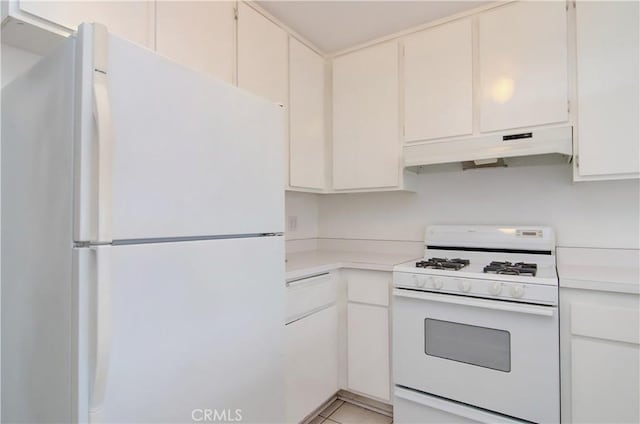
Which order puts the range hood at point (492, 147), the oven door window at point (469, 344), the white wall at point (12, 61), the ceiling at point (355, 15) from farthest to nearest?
1. the ceiling at point (355, 15)
2. the range hood at point (492, 147)
3. the oven door window at point (469, 344)
4. the white wall at point (12, 61)

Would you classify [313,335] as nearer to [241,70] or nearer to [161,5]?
[241,70]

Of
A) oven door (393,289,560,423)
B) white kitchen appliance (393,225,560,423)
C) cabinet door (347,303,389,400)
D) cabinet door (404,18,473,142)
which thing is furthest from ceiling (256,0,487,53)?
cabinet door (347,303,389,400)

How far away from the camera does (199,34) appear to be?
5.10 ft

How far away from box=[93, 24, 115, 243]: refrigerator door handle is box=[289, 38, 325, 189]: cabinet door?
53.8 inches

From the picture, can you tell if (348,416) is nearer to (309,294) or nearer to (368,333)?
(368,333)

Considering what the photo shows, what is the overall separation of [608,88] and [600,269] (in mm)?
884

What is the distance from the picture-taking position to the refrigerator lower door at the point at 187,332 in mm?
781

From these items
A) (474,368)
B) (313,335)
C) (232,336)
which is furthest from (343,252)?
(232,336)

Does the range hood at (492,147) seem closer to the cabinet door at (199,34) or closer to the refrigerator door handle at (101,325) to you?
the cabinet door at (199,34)

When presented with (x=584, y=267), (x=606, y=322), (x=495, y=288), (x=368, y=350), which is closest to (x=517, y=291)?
(x=495, y=288)

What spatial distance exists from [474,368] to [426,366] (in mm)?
234

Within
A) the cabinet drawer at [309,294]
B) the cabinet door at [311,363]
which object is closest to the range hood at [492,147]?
the cabinet drawer at [309,294]

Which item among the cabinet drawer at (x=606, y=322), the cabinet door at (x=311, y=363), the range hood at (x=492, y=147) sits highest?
the range hood at (x=492, y=147)

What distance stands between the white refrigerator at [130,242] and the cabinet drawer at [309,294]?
46 centimetres
